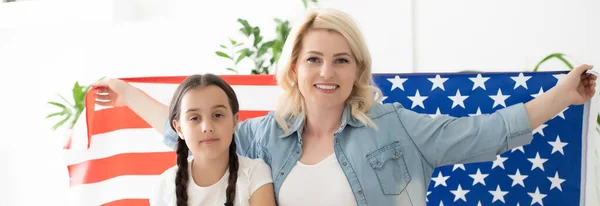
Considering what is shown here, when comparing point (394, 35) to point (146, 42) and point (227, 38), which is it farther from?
point (146, 42)

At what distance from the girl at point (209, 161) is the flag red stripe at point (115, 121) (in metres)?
0.69

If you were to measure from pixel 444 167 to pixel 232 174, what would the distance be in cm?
90

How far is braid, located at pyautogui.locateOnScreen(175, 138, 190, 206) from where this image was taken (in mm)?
1905

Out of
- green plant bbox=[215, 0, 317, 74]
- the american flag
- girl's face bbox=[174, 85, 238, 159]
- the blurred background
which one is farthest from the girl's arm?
green plant bbox=[215, 0, 317, 74]

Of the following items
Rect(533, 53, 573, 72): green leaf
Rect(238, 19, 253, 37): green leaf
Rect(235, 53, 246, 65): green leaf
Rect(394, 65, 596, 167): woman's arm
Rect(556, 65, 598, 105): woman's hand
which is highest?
Rect(238, 19, 253, 37): green leaf

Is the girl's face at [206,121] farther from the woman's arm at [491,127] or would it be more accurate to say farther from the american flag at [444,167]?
the american flag at [444,167]

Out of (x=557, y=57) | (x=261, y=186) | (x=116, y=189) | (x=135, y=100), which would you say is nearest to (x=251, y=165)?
(x=261, y=186)

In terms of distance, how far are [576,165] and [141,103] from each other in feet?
5.17

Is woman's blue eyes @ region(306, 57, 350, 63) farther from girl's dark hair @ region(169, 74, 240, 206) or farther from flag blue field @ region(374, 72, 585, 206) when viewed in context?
flag blue field @ region(374, 72, 585, 206)

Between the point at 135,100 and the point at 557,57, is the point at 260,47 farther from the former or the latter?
the point at 557,57

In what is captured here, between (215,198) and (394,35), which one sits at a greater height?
(394,35)

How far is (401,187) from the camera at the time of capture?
201 centimetres

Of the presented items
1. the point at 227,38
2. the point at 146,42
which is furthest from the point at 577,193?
the point at 146,42

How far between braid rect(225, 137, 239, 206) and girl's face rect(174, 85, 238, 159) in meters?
0.06
